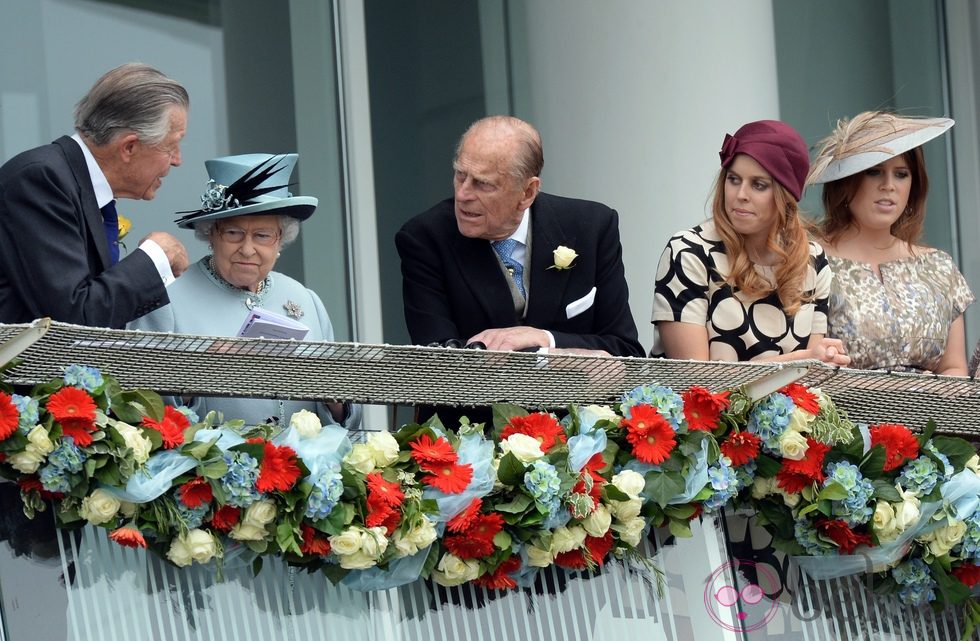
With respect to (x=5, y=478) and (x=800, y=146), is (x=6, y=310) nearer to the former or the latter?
(x=5, y=478)

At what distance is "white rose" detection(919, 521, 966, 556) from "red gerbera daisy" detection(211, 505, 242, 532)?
1.64m

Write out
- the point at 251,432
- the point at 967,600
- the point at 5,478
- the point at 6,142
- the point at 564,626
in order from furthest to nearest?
the point at 6,142, the point at 967,600, the point at 564,626, the point at 251,432, the point at 5,478

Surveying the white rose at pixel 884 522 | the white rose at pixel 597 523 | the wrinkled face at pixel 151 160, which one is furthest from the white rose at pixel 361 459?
the white rose at pixel 884 522

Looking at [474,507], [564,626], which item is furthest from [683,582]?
[474,507]

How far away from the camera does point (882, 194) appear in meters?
4.84

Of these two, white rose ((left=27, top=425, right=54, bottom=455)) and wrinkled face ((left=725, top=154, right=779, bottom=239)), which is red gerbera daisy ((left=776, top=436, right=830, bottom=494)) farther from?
white rose ((left=27, top=425, right=54, bottom=455))

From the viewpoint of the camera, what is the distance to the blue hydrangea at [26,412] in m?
2.83

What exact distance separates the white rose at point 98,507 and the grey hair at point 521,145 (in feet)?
5.72

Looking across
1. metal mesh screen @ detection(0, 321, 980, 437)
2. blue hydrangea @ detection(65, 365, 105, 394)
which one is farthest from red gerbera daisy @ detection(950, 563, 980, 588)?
blue hydrangea @ detection(65, 365, 105, 394)

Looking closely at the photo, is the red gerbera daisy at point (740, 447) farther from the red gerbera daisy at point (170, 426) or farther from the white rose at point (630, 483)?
the red gerbera daisy at point (170, 426)

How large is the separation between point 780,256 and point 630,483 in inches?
52.1

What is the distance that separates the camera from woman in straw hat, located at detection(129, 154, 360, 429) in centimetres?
402

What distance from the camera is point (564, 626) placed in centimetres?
328

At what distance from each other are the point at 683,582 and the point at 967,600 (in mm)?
815
